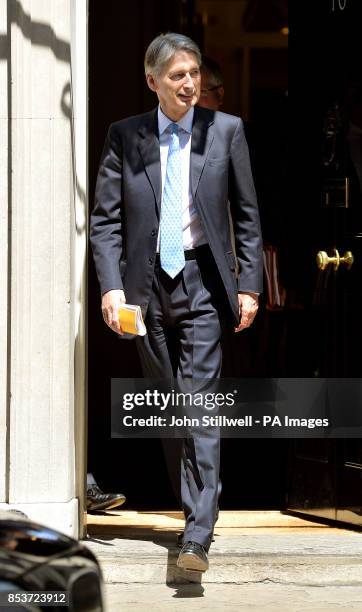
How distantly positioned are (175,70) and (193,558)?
2113mm

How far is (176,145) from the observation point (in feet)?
19.7

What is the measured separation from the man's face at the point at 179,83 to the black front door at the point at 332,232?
3.59 ft

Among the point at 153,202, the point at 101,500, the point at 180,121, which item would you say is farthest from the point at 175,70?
the point at 101,500

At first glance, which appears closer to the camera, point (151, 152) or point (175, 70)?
point (175, 70)

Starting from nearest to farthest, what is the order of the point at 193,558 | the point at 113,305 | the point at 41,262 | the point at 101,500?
the point at 193,558 → the point at 113,305 → the point at 41,262 → the point at 101,500

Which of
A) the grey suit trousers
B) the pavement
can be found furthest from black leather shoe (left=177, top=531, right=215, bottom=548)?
the grey suit trousers

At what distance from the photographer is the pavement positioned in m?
5.87

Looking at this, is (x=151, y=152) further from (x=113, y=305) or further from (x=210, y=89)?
(x=210, y=89)

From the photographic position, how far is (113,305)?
5.89 metres

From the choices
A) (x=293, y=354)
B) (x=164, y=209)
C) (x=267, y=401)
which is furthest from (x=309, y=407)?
(x=164, y=209)

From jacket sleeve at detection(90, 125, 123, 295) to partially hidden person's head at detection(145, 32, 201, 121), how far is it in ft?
1.02

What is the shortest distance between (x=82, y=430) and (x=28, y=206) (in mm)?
1112

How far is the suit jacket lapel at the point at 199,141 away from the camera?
5.95 meters

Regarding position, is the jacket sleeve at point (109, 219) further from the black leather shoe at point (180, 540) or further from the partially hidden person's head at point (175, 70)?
the black leather shoe at point (180, 540)
